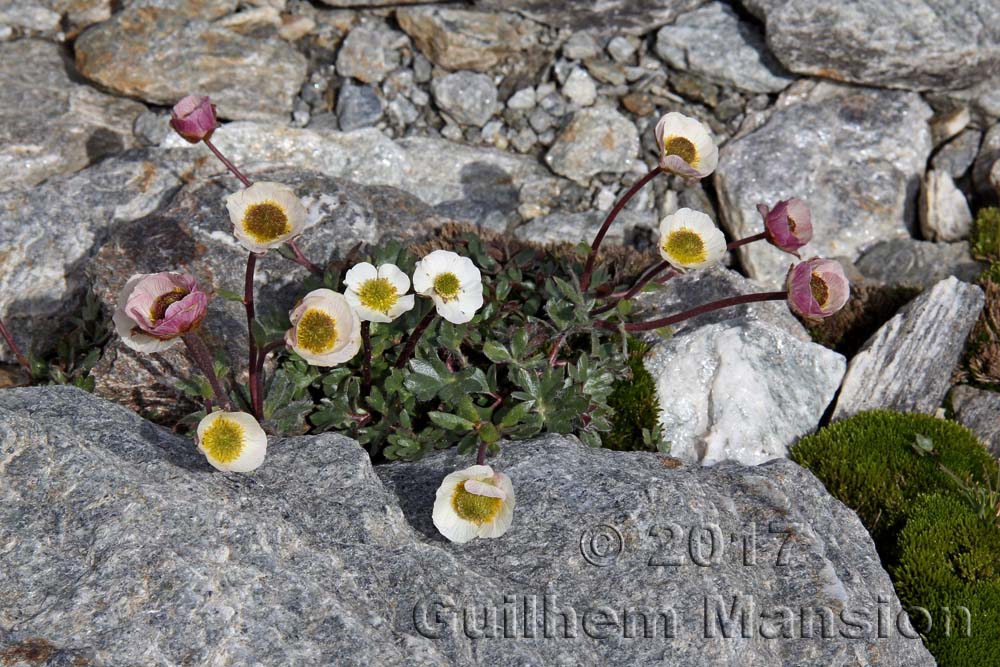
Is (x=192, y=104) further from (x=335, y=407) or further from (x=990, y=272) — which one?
(x=990, y=272)

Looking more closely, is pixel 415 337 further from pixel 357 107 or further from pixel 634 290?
pixel 357 107

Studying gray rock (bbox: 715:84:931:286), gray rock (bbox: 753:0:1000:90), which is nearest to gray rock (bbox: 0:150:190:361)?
gray rock (bbox: 715:84:931:286)

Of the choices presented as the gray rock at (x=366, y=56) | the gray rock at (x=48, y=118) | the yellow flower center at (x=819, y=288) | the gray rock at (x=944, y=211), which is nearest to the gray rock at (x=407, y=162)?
the gray rock at (x=48, y=118)

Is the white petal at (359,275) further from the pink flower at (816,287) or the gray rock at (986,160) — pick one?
the gray rock at (986,160)

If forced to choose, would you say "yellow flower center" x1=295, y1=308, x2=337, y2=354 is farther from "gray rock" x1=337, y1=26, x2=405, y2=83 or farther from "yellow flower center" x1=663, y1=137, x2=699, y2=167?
"gray rock" x1=337, y1=26, x2=405, y2=83

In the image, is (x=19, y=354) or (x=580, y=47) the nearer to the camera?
(x=19, y=354)

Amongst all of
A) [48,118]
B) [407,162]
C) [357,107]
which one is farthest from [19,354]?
[357,107]
